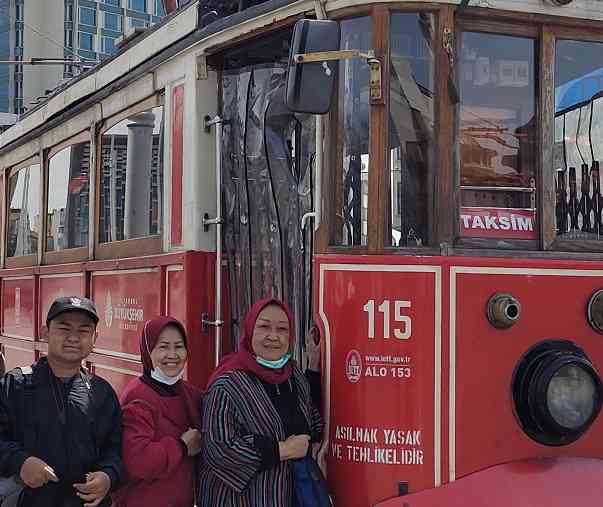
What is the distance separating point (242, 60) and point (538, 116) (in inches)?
59.0

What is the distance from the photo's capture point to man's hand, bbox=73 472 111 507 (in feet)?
10.7

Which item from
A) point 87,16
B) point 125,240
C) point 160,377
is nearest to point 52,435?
point 160,377

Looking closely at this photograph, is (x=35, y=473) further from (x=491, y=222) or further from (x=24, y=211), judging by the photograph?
(x=24, y=211)

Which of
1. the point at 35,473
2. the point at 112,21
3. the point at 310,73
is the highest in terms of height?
the point at 112,21

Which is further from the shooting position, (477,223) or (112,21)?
(112,21)

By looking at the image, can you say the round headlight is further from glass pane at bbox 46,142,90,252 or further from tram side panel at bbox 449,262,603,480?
glass pane at bbox 46,142,90,252

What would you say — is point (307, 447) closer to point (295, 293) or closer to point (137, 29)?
point (295, 293)

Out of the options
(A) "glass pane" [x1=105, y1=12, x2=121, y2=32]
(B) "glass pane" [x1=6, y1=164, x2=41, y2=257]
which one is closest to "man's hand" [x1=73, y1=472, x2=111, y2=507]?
(B) "glass pane" [x1=6, y1=164, x2=41, y2=257]

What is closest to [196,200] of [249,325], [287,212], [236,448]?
[287,212]

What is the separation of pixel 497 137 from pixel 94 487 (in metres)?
1.99

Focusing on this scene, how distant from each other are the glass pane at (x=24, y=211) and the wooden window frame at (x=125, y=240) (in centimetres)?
149

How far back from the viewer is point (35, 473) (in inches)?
124

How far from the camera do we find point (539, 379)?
342cm

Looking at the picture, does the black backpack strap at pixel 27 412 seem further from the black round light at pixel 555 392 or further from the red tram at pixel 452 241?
the black round light at pixel 555 392
